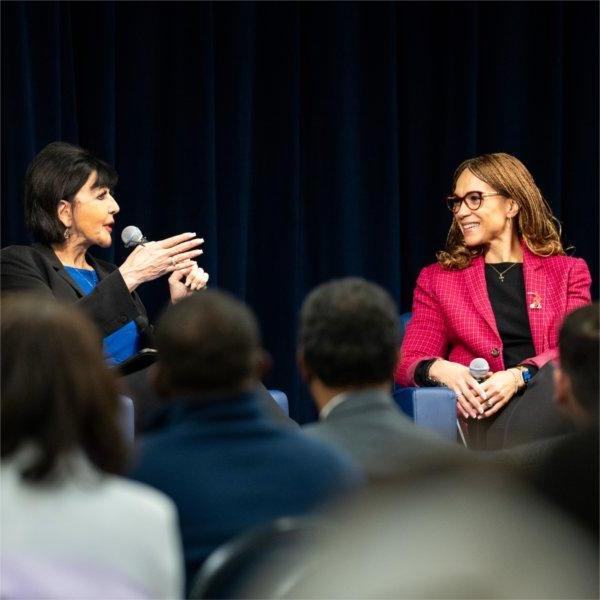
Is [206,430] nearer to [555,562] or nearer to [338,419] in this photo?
[338,419]

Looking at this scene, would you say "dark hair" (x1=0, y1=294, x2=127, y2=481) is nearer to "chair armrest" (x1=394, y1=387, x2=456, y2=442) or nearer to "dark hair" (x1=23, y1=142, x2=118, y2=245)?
"chair armrest" (x1=394, y1=387, x2=456, y2=442)

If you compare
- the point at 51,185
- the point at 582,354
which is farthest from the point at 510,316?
the point at 582,354

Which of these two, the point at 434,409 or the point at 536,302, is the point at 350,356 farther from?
the point at 536,302

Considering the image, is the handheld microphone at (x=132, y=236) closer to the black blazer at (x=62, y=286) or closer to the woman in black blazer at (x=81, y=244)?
the woman in black blazer at (x=81, y=244)

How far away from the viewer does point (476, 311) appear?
3.42 meters

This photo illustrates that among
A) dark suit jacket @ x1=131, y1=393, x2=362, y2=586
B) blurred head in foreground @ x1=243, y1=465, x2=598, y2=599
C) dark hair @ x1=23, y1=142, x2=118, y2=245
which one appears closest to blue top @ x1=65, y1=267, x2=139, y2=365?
dark hair @ x1=23, y1=142, x2=118, y2=245

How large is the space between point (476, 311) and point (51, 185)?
140 centimetres

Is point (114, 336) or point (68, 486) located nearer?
point (68, 486)

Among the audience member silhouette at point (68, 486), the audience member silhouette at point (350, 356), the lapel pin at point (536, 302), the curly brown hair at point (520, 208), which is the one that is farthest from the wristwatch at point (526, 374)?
the audience member silhouette at point (68, 486)

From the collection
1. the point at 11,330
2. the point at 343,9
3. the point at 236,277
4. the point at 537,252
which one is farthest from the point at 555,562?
the point at 343,9

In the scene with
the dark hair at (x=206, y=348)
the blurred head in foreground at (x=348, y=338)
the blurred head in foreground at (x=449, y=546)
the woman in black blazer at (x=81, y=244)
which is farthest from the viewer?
the woman in black blazer at (x=81, y=244)

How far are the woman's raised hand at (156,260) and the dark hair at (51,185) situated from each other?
260 mm

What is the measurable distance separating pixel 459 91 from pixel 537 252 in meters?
1.03

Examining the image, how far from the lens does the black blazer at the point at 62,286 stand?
2998mm
